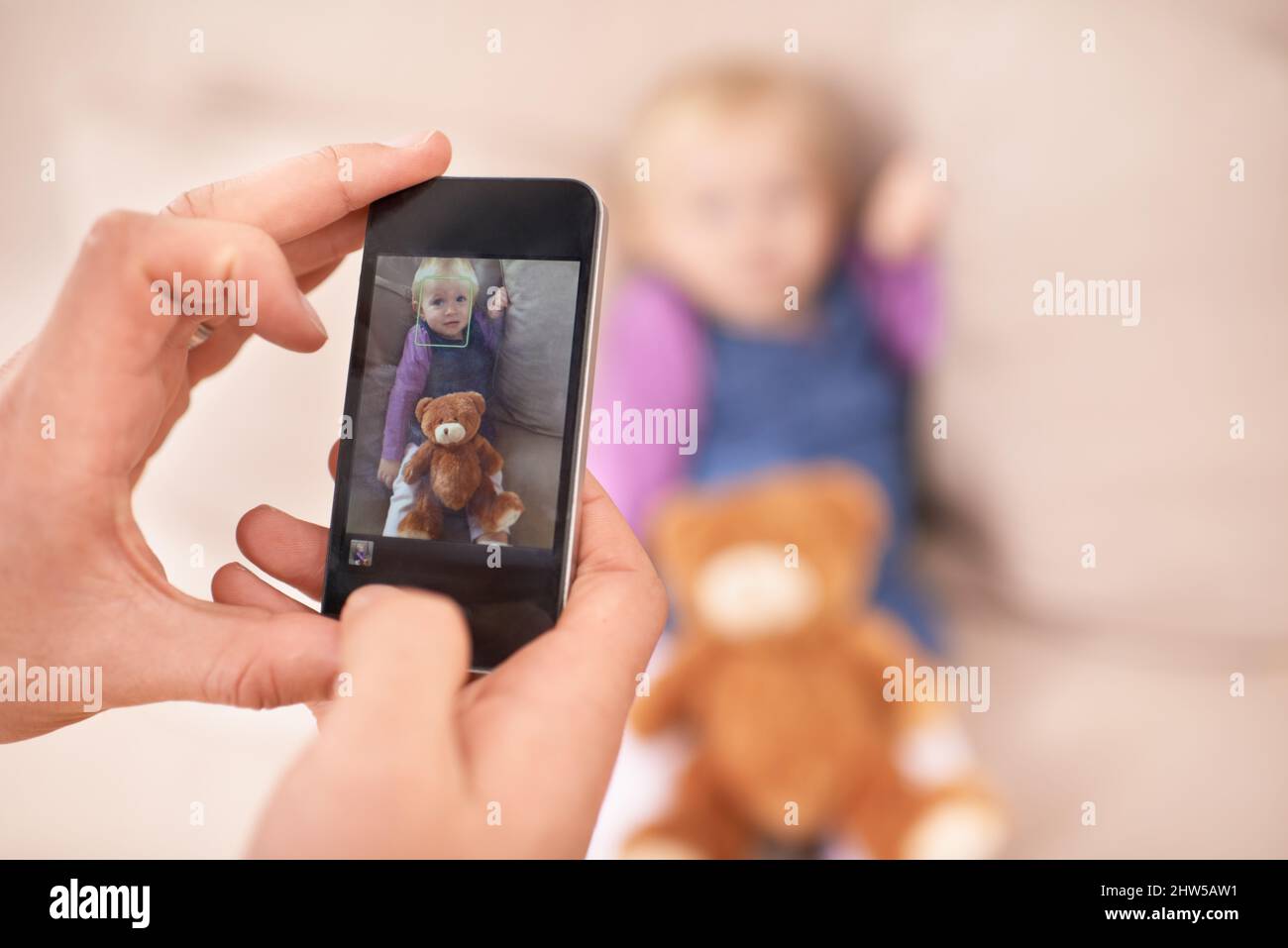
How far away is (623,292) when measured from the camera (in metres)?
1.33

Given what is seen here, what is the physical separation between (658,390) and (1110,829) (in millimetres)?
801

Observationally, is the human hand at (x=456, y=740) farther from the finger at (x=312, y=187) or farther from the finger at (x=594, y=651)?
the finger at (x=312, y=187)

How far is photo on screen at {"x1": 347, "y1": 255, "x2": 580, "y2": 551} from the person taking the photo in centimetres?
57

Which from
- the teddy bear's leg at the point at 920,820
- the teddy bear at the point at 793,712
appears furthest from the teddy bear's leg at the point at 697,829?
the teddy bear's leg at the point at 920,820

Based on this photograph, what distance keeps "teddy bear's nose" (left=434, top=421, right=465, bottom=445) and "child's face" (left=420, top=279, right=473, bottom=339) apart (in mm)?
60

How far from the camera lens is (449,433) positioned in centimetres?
57

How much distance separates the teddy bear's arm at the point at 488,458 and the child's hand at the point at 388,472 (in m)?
0.06

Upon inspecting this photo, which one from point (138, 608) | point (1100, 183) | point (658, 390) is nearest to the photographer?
point (138, 608)

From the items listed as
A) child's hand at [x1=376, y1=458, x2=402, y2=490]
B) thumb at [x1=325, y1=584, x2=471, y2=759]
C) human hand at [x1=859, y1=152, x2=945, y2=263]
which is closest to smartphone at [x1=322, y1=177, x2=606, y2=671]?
child's hand at [x1=376, y1=458, x2=402, y2=490]

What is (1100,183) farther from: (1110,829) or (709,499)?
(1110,829)

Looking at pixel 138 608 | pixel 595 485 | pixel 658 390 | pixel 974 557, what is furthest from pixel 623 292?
pixel 138 608

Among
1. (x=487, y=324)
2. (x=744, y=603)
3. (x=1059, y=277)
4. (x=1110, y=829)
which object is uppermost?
(x=1059, y=277)

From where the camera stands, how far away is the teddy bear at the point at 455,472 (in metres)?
0.57

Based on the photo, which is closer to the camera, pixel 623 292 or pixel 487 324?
pixel 487 324
